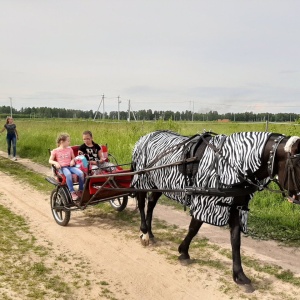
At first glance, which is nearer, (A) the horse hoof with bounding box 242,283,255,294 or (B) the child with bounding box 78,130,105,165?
(A) the horse hoof with bounding box 242,283,255,294

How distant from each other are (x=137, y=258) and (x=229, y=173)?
179 cm

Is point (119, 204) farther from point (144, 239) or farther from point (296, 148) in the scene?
point (296, 148)

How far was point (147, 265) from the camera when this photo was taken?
4566 mm

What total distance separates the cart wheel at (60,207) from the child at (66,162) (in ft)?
0.53

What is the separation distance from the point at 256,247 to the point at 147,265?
1.63 metres

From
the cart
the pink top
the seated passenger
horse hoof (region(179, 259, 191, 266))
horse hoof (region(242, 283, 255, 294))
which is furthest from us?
the seated passenger

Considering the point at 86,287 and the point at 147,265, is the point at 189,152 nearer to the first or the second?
the point at 147,265

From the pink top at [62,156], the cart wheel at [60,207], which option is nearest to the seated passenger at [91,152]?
the pink top at [62,156]

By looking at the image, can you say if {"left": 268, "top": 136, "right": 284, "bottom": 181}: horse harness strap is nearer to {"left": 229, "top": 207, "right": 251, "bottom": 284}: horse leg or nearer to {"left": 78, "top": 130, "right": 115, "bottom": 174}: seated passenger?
{"left": 229, "top": 207, "right": 251, "bottom": 284}: horse leg

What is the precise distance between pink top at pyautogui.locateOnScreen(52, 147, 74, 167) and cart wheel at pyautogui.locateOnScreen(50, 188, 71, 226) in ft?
1.60

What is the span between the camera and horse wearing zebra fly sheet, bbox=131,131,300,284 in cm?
352

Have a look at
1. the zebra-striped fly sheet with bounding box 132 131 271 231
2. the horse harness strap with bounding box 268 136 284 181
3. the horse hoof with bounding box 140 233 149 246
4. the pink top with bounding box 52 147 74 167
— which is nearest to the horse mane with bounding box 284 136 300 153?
the horse harness strap with bounding box 268 136 284 181

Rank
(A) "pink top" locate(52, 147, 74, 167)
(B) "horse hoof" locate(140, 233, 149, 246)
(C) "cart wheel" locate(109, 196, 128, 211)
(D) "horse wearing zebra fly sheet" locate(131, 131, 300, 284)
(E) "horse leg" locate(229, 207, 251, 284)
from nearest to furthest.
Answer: (D) "horse wearing zebra fly sheet" locate(131, 131, 300, 284), (E) "horse leg" locate(229, 207, 251, 284), (B) "horse hoof" locate(140, 233, 149, 246), (A) "pink top" locate(52, 147, 74, 167), (C) "cart wheel" locate(109, 196, 128, 211)

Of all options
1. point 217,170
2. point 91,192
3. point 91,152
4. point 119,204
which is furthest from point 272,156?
point 119,204
